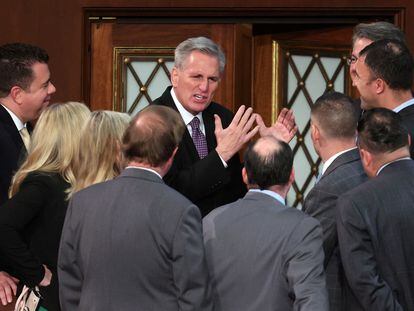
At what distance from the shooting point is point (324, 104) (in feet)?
12.9

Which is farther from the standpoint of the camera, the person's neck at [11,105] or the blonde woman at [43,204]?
the person's neck at [11,105]

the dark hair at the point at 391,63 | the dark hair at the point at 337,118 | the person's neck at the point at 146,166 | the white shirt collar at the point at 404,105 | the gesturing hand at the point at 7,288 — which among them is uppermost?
the dark hair at the point at 391,63

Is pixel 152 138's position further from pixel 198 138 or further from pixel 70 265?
pixel 198 138

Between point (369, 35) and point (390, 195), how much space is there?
4.72 ft

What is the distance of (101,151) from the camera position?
12.4ft

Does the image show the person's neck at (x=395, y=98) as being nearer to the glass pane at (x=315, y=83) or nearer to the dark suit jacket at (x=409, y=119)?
the dark suit jacket at (x=409, y=119)

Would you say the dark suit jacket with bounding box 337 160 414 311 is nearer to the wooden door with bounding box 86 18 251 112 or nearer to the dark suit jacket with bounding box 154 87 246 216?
the dark suit jacket with bounding box 154 87 246 216

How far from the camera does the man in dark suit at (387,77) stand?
4.23 m

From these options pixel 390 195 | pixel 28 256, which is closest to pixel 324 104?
pixel 390 195

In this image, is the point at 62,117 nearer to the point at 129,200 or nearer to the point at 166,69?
the point at 129,200

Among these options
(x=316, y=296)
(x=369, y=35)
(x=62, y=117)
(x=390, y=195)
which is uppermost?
(x=369, y=35)

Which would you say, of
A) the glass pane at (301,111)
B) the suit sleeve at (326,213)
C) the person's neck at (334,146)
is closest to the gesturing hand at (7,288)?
the suit sleeve at (326,213)

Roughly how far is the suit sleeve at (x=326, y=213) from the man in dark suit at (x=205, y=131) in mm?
714

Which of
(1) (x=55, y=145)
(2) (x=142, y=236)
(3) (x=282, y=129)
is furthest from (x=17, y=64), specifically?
(2) (x=142, y=236)
